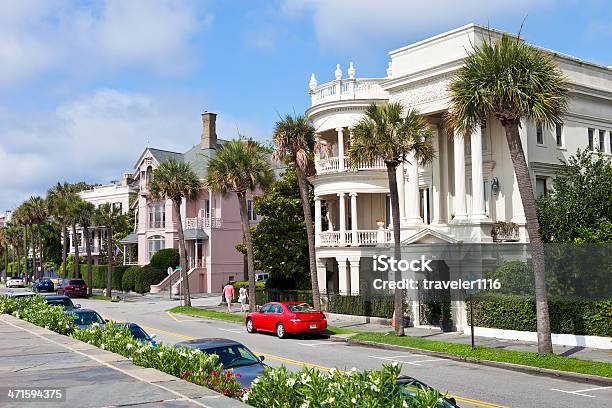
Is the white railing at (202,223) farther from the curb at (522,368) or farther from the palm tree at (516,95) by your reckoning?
the palm tree at (516,95)

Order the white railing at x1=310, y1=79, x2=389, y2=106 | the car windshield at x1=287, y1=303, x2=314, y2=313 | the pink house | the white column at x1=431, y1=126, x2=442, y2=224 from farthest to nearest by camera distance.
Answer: the pink house < the white railing at x1=310, y1=79, x2=389, y2=106 < the white column at x1=431, y1=126, x2=442, y2=224 < the car windshield at x1=287, y1=303, x2=314, y2=313

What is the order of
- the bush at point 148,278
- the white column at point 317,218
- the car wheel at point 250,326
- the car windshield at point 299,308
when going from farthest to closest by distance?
1. the bush at point 148,278
2. the white column at point 317,218
3. the car wheel at point 250,326
4. the car windshield at point 299,308

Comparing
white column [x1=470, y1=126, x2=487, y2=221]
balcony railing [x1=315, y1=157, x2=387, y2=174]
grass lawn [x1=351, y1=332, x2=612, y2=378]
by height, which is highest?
balcony railing [x1=315, y1=157, x2=387, y2=174]

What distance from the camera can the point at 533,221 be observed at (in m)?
19.8

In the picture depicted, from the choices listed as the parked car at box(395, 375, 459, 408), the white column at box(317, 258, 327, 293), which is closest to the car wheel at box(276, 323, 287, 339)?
the white column at box(317, 258, 327, 293)

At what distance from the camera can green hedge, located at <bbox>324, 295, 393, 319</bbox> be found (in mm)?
32062

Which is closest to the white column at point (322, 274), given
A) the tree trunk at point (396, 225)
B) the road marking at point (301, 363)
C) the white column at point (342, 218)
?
the white column at point (342, 218)

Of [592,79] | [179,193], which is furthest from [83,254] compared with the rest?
[592,79]

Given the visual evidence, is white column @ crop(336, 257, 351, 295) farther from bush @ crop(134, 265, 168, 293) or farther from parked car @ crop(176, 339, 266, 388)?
bush @ crop(134, 265, 168, 293)

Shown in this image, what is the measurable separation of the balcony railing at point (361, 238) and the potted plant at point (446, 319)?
7.89 m

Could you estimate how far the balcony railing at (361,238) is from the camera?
119 ft

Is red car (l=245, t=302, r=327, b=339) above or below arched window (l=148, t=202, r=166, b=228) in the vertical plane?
below

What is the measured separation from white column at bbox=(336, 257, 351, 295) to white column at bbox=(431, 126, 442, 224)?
6.50m

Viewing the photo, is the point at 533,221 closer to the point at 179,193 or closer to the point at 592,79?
the point at 592,79
